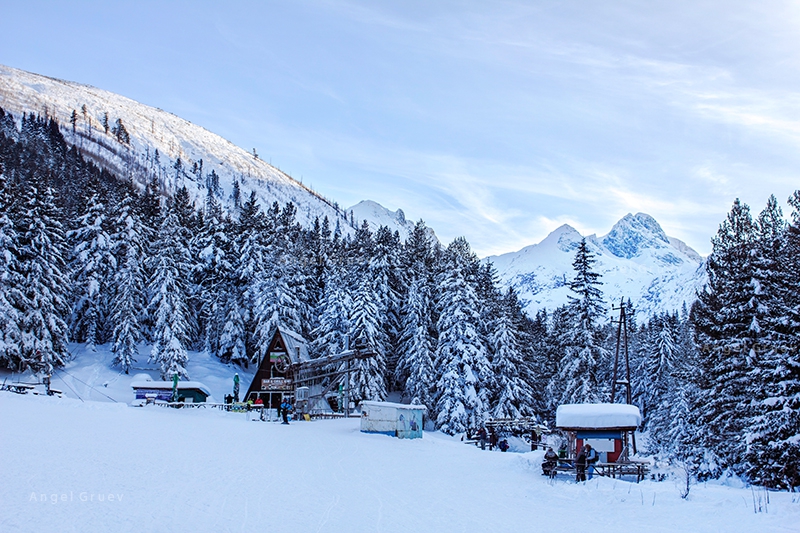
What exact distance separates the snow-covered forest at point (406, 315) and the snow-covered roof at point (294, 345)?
5.63 ft

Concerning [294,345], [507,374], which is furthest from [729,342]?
[294,345]

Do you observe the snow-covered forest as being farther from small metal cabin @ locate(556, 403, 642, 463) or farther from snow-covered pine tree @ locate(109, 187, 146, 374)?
small metal cabin @ locate(556, 403, 642, 463)

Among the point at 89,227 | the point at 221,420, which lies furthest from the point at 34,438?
the point at 89,227

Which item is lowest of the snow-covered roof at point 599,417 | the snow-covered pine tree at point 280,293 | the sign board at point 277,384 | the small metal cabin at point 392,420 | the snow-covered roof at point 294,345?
the small metal cabin at point 392,420

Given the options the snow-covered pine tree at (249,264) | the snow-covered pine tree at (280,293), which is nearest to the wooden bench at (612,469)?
the snow-covered pine tree at (280,293)

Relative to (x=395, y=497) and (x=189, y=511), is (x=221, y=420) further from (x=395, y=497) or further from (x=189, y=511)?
(x=189, y=511)

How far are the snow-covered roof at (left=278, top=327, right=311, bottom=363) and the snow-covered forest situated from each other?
172cm

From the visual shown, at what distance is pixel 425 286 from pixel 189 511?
4310 cm

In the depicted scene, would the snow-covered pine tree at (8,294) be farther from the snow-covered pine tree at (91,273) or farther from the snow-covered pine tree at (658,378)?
the snow-covered pine tree at (658,378)

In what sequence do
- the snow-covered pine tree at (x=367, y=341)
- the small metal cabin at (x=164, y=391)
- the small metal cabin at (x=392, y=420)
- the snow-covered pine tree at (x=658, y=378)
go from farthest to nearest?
the snow-covered pine tree at (x=658, y=378) < the snow-covered pine tree at (x=367, y=341) < the small metal cabin at (x=164, y=391) < the small metal cabin at (x=392, y=420)

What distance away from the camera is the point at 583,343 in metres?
43.2

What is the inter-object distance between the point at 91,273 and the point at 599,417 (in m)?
44.2

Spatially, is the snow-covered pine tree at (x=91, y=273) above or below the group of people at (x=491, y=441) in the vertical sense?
above

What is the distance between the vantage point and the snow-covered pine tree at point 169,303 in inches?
1877
